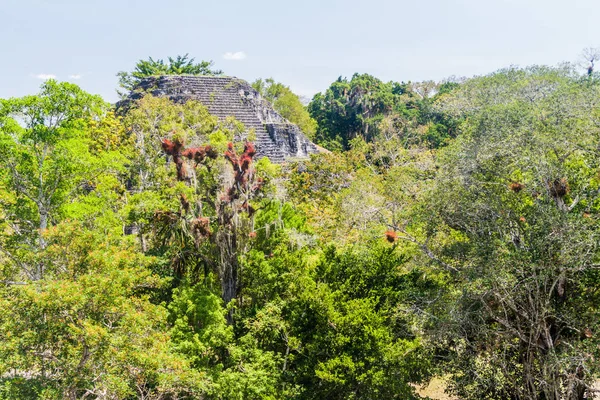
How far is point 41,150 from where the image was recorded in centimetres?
1126

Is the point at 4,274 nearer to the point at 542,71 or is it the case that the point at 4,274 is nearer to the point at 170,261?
the point at 170,261

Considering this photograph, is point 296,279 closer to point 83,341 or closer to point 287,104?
point 83,341

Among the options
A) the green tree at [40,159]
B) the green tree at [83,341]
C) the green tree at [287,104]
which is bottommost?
the green tree at [83,341]

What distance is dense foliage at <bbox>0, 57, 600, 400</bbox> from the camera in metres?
7.05

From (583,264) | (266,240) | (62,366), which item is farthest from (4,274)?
(583,264)

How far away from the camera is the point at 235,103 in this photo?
24.5 m

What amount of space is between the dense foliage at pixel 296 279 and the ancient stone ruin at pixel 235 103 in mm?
12033

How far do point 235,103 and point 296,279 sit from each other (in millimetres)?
17062

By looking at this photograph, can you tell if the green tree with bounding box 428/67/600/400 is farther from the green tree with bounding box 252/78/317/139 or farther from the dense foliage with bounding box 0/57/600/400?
the green tree with bounding box 252/78/317/139

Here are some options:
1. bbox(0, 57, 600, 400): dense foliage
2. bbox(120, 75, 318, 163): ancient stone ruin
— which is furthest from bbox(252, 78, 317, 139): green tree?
bbox(0, 57, 600, 400): dense foliage

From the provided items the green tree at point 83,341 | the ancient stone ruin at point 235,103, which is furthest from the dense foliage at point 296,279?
the ancient stone ruin at point 235,103

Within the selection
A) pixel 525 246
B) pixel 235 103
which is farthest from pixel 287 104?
pixel 525 246

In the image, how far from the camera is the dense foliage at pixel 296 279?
7.05m

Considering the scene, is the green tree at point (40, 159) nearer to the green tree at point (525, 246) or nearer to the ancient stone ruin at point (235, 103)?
the green tree at point (525, 246)
